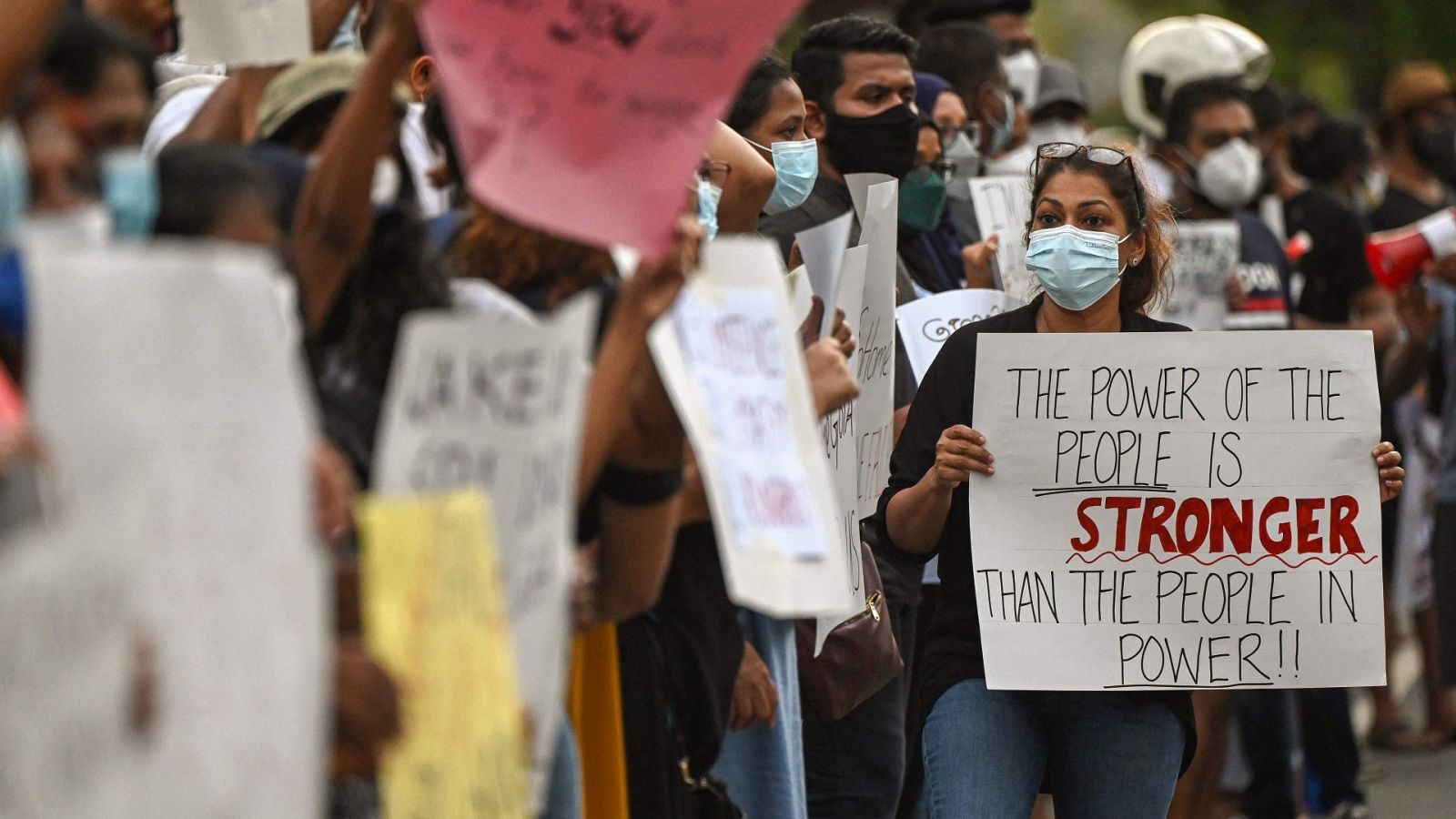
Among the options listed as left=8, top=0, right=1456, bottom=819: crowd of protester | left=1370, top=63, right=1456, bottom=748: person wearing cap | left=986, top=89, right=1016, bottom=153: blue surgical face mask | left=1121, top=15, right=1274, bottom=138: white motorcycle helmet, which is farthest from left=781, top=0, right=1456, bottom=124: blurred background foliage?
left=8, top=0, right=1456, bottom=819: crowd of protester

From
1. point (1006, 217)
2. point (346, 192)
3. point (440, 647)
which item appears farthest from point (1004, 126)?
point (440, 647)

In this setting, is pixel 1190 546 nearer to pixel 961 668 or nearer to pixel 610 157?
pixel 961 668

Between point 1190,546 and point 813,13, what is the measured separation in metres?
18.0

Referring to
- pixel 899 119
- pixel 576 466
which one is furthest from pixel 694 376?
pixel 899 119

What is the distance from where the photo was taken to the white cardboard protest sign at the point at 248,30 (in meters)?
4.75

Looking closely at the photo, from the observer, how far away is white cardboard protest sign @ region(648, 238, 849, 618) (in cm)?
322

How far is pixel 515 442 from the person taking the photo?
2.96 meters

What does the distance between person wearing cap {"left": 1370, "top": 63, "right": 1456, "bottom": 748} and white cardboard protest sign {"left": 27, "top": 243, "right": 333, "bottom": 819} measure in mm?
6478

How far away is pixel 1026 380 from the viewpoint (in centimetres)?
488

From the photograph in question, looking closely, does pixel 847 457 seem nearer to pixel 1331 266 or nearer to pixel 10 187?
pixel 10 187

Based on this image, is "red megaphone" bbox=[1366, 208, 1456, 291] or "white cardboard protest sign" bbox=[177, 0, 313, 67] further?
"red megaphone" bbox=[1366, 208, 1456, 291]

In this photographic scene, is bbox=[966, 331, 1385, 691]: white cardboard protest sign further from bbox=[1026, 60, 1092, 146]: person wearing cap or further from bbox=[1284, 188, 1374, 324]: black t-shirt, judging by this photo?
bbox=[1026, 60, 1092, 146]: person wearing cap

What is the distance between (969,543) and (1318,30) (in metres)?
22.6

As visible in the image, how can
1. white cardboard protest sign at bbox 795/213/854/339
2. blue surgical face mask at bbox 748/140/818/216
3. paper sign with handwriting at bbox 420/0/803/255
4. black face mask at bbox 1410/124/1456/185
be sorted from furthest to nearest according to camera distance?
black face mask at bbox 1410/124/1456/185 → blue surgical face mask at bbox 748/140/818/216 → white cardboard protest sign at bbox 795/213/854/339 → paper sign with handwriting at bbox 420/0/803/255
